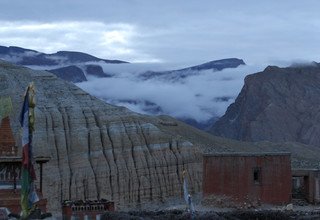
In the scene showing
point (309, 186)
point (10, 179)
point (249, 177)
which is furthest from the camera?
point (309, 186)

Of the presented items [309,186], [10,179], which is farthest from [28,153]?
[309,186]

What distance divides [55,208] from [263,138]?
94989mm

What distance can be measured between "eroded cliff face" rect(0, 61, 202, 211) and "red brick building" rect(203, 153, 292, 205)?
41.5 metres

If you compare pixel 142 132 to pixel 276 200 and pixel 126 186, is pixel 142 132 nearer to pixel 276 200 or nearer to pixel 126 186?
pixel 126 186

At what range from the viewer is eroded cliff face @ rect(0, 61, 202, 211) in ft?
327

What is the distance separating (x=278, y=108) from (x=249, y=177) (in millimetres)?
→ 128435

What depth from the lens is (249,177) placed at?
54.8 m

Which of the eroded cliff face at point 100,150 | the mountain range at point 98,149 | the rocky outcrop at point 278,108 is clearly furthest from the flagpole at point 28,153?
the rocky outcrop at point 278,108

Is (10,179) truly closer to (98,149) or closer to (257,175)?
(257,175)

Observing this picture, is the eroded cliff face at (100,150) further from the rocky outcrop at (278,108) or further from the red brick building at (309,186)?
the rocky outcrop at (278,108)

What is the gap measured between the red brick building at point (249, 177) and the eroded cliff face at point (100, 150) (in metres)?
41.5

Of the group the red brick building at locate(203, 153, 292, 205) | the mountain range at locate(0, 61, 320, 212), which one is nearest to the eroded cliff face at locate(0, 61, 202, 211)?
the mountain range at locate(0, 61, 320, 212)

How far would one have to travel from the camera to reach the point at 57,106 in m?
110

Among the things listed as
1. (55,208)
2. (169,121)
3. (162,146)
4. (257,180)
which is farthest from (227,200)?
(169,121)
